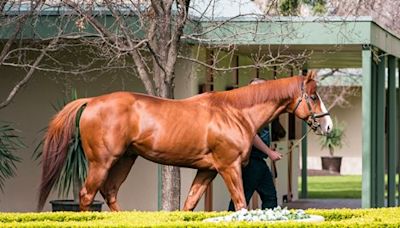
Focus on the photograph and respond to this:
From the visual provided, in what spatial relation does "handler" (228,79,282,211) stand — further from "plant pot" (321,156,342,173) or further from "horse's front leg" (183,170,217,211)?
"plant pot" (321,156,342,173)

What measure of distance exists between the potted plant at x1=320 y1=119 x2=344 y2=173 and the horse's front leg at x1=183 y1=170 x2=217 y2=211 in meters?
24.4

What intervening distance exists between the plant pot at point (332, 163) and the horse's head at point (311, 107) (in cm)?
2507

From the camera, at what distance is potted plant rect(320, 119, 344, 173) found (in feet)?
118

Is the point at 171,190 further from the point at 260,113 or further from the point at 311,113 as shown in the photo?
the point at 311,113

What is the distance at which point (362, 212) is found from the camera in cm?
993

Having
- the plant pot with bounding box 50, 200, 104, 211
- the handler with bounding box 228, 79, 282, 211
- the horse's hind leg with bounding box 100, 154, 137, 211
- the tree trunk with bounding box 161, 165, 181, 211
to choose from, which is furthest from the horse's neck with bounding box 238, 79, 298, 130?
the plant pot with bounding box 50, 200, 104, 211

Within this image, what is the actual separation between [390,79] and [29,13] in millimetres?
6485

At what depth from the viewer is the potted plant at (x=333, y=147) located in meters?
35.9

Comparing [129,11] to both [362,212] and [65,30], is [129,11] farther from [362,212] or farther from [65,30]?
[362,212]

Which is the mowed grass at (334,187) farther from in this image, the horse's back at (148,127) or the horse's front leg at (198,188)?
the horse's back at (148,127)

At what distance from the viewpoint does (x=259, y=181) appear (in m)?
12.6

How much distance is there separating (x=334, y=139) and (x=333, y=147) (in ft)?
2.04

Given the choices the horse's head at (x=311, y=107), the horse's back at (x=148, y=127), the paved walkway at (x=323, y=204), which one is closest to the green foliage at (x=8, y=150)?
the horse's back at (x=148, y=127)

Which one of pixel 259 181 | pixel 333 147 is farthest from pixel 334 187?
pixel 259 181
